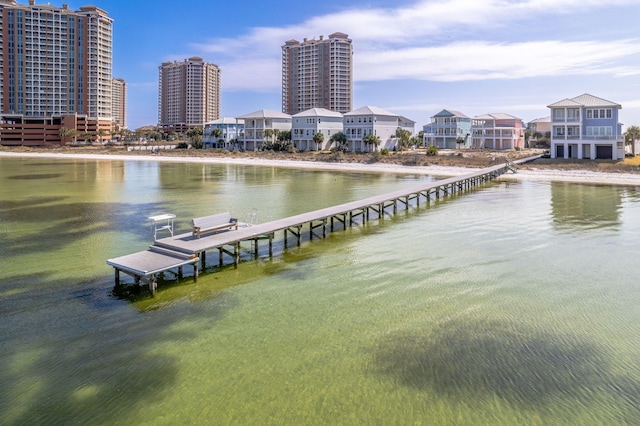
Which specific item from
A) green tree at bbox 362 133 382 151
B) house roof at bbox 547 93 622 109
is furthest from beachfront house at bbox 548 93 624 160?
green tree at bbox 362 133 382 151

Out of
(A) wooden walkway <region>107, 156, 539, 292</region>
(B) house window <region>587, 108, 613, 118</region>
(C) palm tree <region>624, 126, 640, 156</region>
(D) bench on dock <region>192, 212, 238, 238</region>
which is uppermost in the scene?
(B) house window <region>587, 108, 613, 118</region>

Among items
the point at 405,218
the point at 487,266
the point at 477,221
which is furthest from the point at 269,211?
the point at 487,266

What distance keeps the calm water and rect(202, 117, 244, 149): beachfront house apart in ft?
287

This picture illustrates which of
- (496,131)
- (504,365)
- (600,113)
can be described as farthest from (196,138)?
(504,365)

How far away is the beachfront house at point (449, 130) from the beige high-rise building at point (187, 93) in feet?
368

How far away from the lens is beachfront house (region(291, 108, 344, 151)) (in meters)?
92.9

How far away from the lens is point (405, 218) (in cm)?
3009

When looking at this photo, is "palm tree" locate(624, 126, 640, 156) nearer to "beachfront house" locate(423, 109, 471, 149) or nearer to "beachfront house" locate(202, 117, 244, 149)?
"beachfront house" locate(423, 109, 471, 149)

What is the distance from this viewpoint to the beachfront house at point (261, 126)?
102 meters

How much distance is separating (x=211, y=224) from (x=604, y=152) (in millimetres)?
61492

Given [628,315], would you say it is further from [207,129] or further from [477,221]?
[207,129]

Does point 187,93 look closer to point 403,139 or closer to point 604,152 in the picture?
point 403,139

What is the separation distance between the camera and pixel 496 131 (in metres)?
97.4

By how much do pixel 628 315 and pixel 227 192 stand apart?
3329 cm
